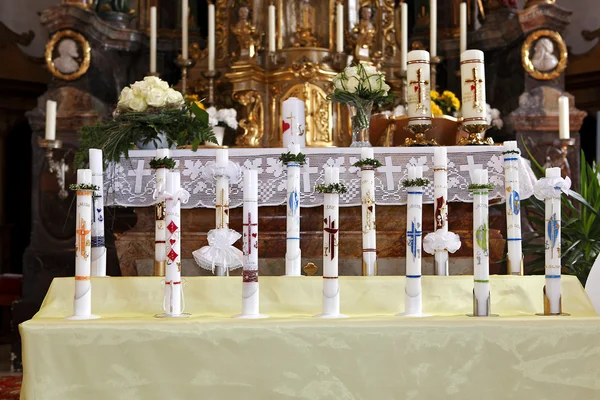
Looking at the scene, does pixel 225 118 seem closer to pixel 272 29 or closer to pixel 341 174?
pixel 272 29

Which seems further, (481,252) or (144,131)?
(144,131)

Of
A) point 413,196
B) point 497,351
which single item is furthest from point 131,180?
point 497,351

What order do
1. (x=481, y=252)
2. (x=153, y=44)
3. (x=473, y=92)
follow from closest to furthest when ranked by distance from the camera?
(x=481, y=252) < (x=473, y=92) < (x=153, y=44)

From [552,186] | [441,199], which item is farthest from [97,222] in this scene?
[552,186]

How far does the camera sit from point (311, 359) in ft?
10.1

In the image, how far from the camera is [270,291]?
3.46 m

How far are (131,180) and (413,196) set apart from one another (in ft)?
5.11

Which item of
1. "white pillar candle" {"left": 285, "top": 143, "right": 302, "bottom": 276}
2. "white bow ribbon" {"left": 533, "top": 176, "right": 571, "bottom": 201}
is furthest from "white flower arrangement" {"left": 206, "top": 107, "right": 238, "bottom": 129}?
"white bow ribbon" {"left": 533, "top": 176, "right": 571, "bottom": 201}

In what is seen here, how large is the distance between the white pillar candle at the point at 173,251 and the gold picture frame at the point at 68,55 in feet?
13.7

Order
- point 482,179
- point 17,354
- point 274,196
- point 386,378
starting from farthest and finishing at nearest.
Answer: point 17,354 → point 274,196 → point 482,179 → point 386,378

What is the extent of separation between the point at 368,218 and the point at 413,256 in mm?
554

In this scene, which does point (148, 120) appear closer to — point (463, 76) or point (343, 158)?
point (343, 158)

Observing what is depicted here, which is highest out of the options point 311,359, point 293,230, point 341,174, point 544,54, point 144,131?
point 544,54

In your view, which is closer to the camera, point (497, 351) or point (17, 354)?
point (497, 351)
